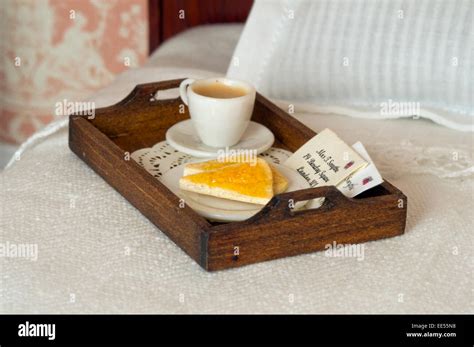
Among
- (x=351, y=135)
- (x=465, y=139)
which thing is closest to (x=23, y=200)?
(x=351, y=135)

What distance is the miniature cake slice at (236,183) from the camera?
0.84 metres

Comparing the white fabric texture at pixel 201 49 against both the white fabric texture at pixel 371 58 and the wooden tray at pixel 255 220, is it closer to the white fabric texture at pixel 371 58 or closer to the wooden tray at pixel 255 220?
the white fabric texture at pixel 371 58

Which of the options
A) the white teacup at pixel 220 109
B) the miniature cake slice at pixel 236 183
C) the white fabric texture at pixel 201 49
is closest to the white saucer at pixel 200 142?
the white teacup at pixel 220 109

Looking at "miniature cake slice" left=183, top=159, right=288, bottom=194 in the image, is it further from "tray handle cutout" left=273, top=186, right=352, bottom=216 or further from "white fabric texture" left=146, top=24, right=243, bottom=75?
"white fabric texture" left=146, top=24, right=243, bottom=75

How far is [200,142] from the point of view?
103 cm

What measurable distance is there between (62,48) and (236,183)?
1123 mm

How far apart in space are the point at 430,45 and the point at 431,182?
25 cm

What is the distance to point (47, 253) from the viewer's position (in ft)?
2.67

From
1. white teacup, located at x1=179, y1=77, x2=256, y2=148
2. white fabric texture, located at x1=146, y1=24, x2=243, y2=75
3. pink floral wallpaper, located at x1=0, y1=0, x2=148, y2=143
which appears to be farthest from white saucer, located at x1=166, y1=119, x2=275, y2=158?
pink floral wallpaper, located at x1=0, y1=0, x2=148, y2=143

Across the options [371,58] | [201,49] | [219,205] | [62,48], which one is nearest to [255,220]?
[219,205]

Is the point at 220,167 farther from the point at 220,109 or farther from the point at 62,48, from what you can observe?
the point at 62,48

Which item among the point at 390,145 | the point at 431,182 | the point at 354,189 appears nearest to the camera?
the point at 354,189

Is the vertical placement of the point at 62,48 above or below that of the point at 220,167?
below

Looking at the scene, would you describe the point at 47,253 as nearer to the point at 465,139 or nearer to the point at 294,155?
the point at 294,155
